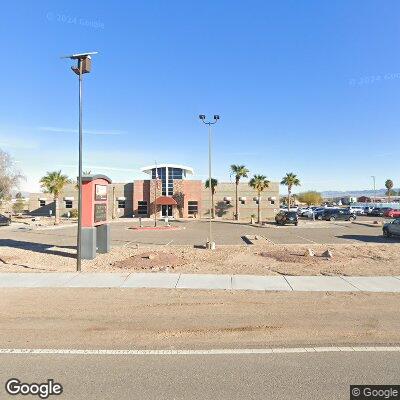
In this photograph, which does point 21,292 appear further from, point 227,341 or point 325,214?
point 325,214

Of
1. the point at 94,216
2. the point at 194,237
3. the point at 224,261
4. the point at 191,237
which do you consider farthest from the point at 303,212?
the point at 94,216

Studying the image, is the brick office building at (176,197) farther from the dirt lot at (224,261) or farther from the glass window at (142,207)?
the dirt lot at (224,261)

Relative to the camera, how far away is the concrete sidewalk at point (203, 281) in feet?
36.1

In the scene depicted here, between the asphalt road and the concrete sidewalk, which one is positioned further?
the concrete sidewalk

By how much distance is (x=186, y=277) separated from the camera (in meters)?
12.3

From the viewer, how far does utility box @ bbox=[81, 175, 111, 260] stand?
16422mm

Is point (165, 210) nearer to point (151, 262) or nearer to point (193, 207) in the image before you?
point (193, 207)

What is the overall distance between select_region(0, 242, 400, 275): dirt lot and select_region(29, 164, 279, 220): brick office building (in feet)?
117

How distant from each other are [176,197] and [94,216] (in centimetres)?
3876
